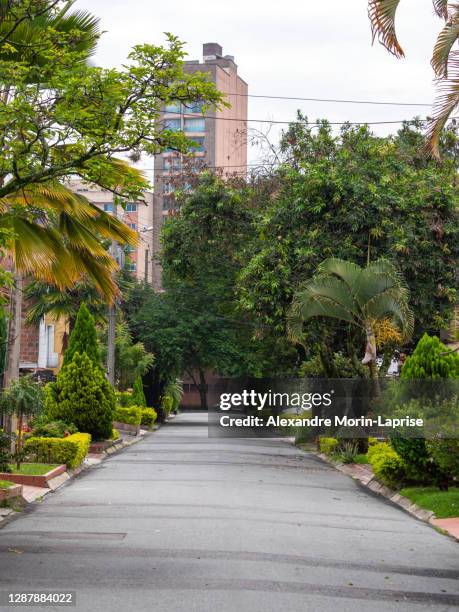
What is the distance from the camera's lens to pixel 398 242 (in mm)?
25766

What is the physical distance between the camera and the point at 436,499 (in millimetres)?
16281

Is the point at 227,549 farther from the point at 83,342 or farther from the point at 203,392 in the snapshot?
the point at 203,392

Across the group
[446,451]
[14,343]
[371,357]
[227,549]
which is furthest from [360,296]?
[227,549]

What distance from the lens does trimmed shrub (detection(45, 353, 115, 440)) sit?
89.5 feet

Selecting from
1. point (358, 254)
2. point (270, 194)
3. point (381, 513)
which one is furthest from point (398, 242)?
point (381, 513)

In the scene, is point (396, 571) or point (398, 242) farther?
point (398, 242)

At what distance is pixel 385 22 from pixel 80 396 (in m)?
17.8

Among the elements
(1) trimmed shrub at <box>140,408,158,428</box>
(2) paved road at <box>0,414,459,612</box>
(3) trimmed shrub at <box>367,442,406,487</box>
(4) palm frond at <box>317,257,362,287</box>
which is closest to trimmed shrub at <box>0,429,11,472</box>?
(2) paved road at <box>0,414,459,612</box>

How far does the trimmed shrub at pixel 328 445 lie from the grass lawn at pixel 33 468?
9.98m

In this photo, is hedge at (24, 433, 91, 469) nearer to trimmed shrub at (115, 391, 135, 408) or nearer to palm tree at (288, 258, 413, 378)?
palm tree at (288, 258, 413, 378)

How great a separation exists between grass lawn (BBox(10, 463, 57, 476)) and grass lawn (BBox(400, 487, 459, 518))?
7.20m

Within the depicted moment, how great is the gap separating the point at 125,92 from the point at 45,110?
3.10 feet

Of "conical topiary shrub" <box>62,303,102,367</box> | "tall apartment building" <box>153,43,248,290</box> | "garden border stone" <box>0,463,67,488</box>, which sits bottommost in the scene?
"garden border stone" <box>0,463,67,488</box>

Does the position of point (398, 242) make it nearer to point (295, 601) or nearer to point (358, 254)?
point (358, 254)
